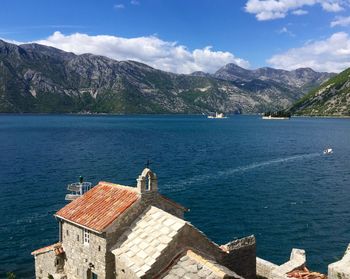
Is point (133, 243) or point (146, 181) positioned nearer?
point (133, 243)

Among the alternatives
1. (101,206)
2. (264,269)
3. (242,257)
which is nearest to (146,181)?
(101,206)

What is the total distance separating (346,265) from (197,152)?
11804 cm

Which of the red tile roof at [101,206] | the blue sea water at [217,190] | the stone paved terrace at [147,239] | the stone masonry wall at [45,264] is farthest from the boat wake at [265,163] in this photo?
the stone paved terrace at [147,239]

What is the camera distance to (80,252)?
100 ft

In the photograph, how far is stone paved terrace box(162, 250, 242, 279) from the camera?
2388 cm

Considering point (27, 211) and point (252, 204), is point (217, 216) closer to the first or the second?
point (252, 204)

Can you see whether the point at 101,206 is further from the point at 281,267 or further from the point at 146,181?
the point at 281,267

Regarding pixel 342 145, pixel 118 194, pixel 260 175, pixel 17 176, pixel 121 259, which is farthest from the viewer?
pixel 342 145

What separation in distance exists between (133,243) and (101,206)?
486cm

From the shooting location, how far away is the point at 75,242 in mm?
31188

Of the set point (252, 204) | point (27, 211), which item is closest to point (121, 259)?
point (27, 211)

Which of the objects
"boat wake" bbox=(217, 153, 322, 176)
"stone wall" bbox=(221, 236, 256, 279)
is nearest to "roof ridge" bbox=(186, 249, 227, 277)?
"stone wall" bbox=(221, 236, 256, 279)

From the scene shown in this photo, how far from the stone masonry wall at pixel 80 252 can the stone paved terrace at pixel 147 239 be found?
1639 mm

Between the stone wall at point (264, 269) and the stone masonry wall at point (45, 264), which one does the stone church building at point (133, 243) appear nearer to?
the stone masonry wall at point (45, 264)
